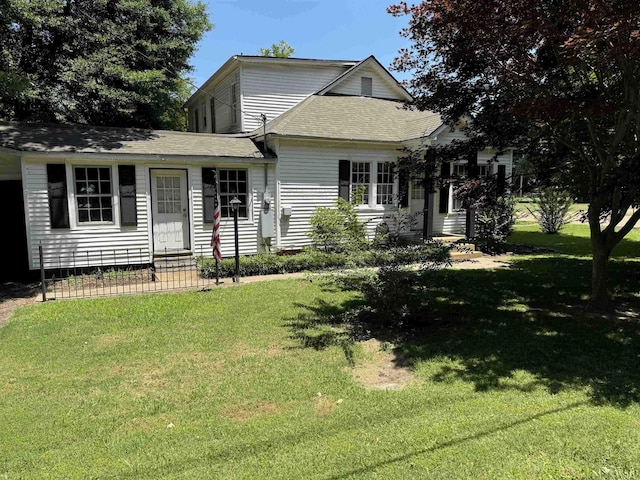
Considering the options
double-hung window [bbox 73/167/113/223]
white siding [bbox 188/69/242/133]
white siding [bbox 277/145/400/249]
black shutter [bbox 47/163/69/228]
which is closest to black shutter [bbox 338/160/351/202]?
white siding [bbox 277/145/400/249]

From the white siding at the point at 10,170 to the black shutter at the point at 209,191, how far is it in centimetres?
446

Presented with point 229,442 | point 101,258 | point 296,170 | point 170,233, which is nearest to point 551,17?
point 229,442

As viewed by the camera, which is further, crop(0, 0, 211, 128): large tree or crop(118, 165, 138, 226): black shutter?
crop(0, 0, 211, 128): large tree

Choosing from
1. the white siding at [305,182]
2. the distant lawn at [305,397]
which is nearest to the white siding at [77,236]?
the distant lawn at [305,397]

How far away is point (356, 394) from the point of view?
4629 mm

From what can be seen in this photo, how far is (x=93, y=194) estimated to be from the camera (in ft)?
36.5

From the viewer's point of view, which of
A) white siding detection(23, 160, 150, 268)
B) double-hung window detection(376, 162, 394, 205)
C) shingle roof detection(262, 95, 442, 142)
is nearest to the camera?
white siding detection(23, 160, 150, 268)

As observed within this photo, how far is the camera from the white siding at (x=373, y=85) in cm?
1670

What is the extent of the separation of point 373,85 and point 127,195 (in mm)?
10605

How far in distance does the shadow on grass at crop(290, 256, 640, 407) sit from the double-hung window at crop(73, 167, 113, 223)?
658cm

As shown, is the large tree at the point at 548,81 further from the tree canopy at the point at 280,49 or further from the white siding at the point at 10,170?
the tree canopy at the point at 280,49

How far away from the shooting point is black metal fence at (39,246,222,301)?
31.6 ft

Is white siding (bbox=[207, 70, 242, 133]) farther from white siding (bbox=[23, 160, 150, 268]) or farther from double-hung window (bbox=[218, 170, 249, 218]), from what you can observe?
white siding (bbox=[23, 160, 150, 268])

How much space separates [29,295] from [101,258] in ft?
7.26
